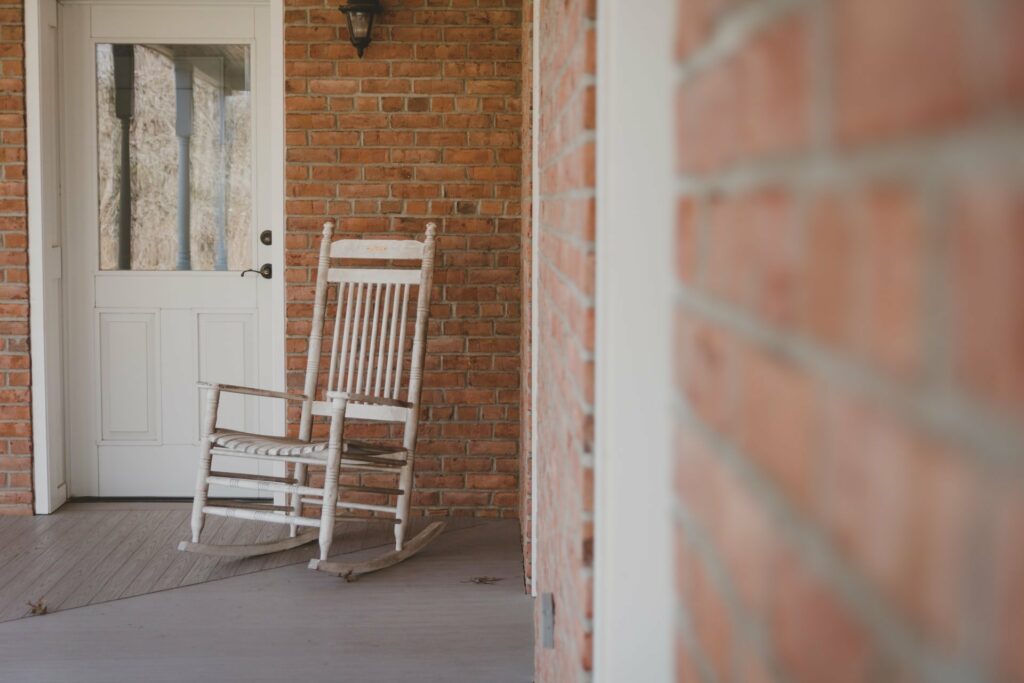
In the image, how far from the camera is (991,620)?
30cm

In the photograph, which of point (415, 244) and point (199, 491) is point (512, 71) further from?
point (199, 491)

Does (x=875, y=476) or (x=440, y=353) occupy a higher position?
(x=875, y=476)

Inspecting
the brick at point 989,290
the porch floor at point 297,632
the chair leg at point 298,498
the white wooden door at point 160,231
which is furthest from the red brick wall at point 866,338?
the white wooden door at point 160,231

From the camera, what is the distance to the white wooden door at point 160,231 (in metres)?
4.75

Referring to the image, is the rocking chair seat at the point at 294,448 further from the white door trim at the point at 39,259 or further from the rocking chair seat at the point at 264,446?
the white door trim at the point at 39,259

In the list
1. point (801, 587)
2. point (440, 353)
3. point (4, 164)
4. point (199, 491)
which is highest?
point (4, 164)

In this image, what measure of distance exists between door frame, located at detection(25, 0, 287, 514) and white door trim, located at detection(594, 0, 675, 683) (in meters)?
3.38

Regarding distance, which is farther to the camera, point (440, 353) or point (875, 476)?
point (440, 353)

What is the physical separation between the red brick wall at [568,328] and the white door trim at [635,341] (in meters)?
0.05

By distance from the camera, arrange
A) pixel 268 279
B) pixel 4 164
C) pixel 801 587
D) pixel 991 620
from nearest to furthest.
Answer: pixel 991 620, pixel 801 587, pixel 4 164, pixel 268 279

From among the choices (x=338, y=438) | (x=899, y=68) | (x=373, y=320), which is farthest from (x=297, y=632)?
(x=899, y=68)

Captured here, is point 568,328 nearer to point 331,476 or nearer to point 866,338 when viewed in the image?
point 866,338

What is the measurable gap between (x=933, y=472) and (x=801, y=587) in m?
0.15

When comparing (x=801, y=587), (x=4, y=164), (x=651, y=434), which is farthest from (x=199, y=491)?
(x=801, y=587)
